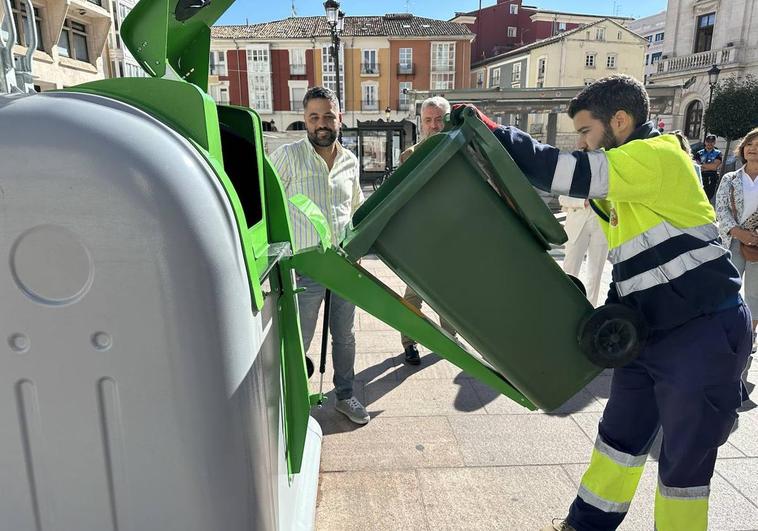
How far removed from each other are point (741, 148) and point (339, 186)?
3.22 meters

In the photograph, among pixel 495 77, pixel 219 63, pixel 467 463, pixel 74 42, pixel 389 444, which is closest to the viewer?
pixel 467 463

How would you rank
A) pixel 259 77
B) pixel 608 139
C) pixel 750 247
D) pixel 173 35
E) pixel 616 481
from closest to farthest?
pixel 173 35 → pixel 608 139 → pixel 616 481 → pixel 750 247 → pixel 259 77

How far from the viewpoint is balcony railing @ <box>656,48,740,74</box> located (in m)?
27.1

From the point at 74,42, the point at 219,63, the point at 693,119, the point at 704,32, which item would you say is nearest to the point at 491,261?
the point at 74,42

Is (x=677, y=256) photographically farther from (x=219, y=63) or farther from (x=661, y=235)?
(x=219, y=63)

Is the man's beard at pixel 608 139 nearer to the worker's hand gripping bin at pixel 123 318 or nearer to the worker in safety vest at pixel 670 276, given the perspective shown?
the worker in safety vest at pixel 670 276

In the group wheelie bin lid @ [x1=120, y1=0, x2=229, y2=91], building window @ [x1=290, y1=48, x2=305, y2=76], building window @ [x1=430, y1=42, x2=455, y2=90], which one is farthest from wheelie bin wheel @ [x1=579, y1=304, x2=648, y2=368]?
building window @ [x1=290, y1=48, x2=305, y2=76]

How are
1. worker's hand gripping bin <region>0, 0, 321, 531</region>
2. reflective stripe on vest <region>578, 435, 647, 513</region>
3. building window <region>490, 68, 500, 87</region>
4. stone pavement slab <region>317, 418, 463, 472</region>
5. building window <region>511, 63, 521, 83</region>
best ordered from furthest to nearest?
building window <region>490, 68, 500, 87</region>
building window <region>511, 63, 521, 83</region>
stone pavement slab <region>317, 418, 463, 472</region>
reflective stripe on vest <region>578, 435, 647, 513</region>
worker's hand gripping bin <region>0, 0, 321, 531</region>

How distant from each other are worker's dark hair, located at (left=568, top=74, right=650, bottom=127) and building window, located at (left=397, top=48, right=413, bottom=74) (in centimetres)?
4152

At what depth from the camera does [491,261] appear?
1.59 m

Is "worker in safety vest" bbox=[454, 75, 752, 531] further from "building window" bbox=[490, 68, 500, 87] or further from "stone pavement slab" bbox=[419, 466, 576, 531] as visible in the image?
"building window" bbox=[490, 68, 500, 87]

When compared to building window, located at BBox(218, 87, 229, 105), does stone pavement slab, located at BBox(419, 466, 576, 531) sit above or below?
below

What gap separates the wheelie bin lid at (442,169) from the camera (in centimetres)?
147

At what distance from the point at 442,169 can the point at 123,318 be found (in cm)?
97
